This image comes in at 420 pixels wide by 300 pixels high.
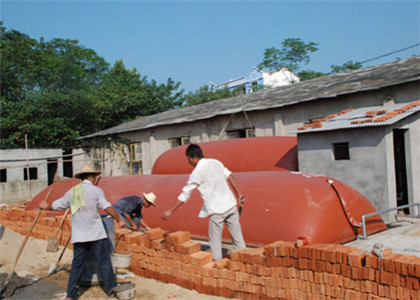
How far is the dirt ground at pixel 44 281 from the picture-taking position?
15.9 feet

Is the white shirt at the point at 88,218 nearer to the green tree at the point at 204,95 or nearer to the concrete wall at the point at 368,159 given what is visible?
the concrete wall at the point at 368,159

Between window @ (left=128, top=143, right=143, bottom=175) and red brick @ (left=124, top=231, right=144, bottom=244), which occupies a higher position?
window @ (left=128, top=143, right=143, bottom=175)

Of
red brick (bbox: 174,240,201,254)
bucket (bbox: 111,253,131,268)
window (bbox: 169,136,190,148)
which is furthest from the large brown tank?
window (bbox: 169,136,190,148)

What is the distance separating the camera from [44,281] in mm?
5656

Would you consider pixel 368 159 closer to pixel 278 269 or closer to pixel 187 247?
pixel 278 269

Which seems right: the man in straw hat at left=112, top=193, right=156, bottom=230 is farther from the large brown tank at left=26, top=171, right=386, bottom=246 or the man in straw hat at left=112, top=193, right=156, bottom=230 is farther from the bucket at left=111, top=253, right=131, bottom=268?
the bucket at left=111, top=253, right=131, bottom=268

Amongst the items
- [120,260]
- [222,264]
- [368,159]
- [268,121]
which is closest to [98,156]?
[268,121]

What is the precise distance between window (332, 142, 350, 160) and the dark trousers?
4.88 m

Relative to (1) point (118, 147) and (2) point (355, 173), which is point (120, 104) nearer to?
(1) point (118, 147)

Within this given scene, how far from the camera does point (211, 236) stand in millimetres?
4773

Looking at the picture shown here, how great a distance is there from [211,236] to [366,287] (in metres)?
1.94

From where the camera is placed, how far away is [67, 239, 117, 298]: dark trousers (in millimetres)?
4562

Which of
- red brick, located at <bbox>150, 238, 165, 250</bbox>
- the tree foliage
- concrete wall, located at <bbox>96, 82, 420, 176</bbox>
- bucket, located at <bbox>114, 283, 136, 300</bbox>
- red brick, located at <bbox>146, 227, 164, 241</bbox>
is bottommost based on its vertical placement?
bucket, located at <bbox>114, 283, 136, 300</bbox>

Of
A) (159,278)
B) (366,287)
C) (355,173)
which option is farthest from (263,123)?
(366,287)
